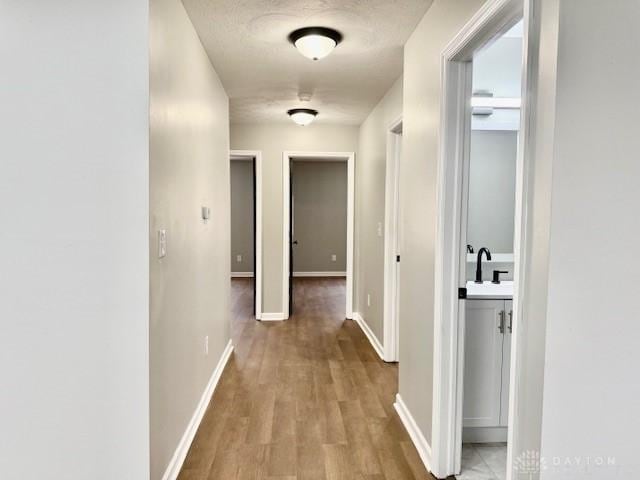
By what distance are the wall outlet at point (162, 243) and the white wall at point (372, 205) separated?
2247 mm

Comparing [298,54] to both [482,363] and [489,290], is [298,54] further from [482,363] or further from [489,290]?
[482,363]

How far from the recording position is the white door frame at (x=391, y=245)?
13.1ft

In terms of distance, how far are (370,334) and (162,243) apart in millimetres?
3131

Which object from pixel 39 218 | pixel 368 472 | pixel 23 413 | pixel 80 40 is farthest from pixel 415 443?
pixel 80 40

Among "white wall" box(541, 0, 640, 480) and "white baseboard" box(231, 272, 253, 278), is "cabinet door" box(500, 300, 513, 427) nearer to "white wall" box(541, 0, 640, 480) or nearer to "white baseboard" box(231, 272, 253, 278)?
"white wall" box(541, 0, 640, 480)

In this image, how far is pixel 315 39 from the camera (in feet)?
8.79

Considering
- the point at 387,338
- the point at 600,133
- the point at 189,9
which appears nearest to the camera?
the point at 600,133

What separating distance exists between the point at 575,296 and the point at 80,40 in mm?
1880

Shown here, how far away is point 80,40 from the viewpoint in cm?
173

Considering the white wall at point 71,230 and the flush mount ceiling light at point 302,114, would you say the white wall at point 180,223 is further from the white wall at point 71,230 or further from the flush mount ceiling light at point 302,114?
the flush mount ceiling light at point 302,114

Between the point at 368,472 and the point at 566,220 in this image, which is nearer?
the point at 566,220

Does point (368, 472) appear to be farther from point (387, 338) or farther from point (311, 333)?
point (311, 333)

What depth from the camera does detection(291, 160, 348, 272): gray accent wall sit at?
916 centimetres
